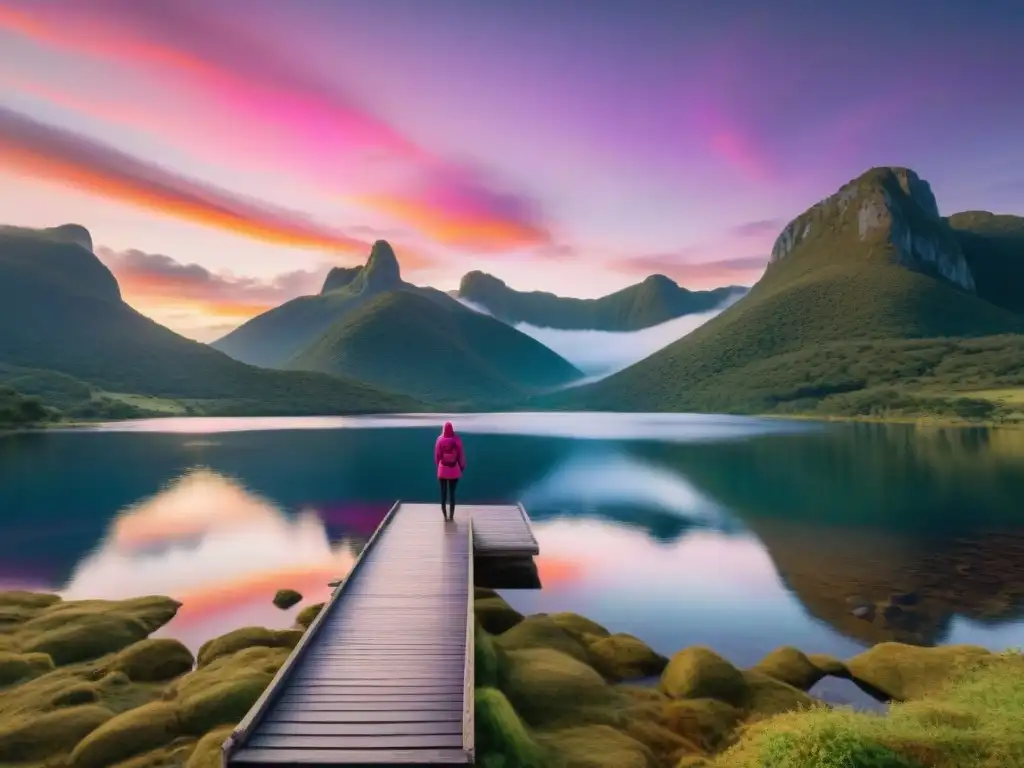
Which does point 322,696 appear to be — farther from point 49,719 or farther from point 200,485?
point 200,485

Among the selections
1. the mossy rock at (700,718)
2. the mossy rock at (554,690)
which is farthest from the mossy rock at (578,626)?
the mossy rock at (700,718)

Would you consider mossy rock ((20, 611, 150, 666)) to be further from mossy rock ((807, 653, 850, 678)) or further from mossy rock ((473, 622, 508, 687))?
mossy rock ((807, 653, 850, 678))

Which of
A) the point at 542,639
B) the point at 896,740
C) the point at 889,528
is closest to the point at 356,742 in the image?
the point at 896,740

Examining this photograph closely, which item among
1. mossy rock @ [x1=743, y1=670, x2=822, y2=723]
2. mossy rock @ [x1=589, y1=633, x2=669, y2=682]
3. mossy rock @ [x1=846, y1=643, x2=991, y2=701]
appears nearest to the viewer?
mossy rock @ [x1=743, y1=670, x2=822, y2=723]

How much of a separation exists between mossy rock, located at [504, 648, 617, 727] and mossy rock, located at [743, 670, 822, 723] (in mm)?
3056

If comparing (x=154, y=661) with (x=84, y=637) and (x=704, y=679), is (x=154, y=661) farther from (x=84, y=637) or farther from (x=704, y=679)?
(x=704, y=679)

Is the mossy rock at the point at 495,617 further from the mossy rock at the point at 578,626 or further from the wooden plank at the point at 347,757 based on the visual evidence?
the wooden plank at the point at 347,757

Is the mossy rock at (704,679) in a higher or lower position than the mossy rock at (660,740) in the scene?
higher

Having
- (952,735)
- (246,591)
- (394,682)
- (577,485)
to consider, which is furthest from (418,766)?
(577,485)

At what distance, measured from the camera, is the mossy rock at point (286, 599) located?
79.4 ft

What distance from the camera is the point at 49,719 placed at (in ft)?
41.5

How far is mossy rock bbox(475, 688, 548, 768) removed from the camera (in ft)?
36.3

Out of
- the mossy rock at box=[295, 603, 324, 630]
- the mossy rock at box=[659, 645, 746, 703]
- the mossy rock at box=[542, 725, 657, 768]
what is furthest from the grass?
the mossy rock at box=[295, 603, 324, 630]

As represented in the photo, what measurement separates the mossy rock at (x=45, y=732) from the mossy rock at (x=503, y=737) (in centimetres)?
778
